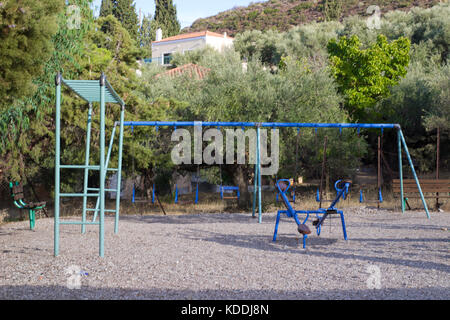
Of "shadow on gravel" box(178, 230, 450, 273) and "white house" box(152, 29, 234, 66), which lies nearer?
"shadow on gravel" box(178, 230, 450, 273)

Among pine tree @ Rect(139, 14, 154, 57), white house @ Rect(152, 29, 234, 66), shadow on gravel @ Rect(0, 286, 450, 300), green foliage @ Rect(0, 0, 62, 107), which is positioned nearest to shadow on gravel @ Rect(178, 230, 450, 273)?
shadow on gravel @ Rect(0, 286, 450, 300)

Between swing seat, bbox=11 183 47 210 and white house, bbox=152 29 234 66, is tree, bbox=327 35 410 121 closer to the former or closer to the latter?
swing seat, bbox=11 183 47 210

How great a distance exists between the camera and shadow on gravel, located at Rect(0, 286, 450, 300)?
394 centimetres

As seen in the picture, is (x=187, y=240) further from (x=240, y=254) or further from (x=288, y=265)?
(x=288, y=265)

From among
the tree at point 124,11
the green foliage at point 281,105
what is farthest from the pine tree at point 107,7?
the green foliage at point 281,105

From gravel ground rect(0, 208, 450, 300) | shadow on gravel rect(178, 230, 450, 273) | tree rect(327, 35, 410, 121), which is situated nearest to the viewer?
gravel ground rect(0, 208, 450, 300)

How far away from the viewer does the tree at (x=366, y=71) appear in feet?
77.0

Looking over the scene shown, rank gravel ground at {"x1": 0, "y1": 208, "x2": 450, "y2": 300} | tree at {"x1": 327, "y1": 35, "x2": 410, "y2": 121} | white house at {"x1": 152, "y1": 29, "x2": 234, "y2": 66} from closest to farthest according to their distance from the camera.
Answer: gravel ground at {"x1": 0, "y1": 208, "x2": 450, "y2": 300} < tree at {"x1": 327, "y1": 35, "x2": 410, "y2": 121} < white house at {"x1": 152, "y1": 29, "x2": 234, "y2": 66}

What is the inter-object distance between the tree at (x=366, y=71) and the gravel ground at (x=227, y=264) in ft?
50.6

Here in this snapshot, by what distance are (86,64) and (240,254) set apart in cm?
972

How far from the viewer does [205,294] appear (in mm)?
4039

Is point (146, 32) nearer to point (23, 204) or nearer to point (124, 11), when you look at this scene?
point (124, 11)

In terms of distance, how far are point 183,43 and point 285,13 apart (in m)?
29.2

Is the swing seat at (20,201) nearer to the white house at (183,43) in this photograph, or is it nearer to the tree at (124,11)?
the white house at (183,43)
